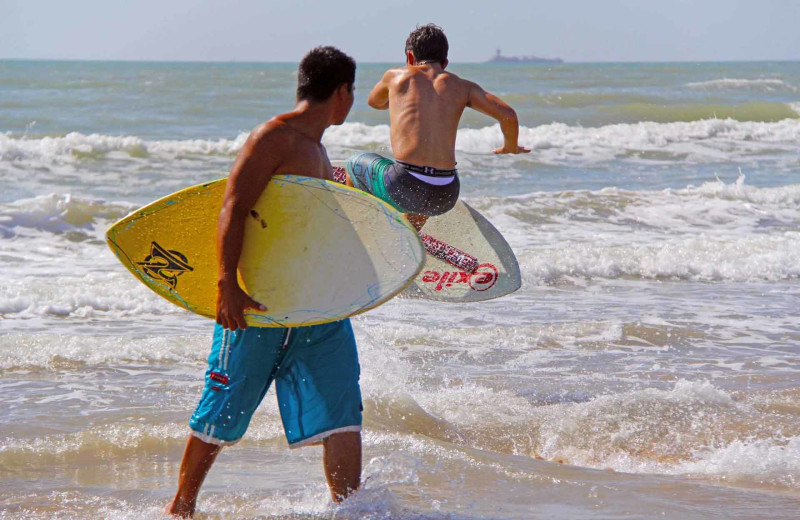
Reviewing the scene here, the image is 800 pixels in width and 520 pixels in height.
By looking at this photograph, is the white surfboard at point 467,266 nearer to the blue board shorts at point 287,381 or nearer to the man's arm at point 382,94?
the man's arm at point 382,94

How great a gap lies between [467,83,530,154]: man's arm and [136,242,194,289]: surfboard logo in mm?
2176

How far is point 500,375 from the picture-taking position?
5.57 m

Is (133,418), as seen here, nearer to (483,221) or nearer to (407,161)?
(407,161)

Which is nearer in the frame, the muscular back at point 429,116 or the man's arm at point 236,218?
the man's arm at point 236,218

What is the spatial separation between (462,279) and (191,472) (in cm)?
305

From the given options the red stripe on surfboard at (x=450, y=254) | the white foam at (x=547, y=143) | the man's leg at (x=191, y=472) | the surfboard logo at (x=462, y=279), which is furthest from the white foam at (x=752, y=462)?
the white foam at (x=547, y=143)

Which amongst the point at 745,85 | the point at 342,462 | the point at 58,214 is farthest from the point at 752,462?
the point at 745,85

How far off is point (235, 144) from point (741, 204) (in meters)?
9.34

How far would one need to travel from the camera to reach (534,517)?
3443 millimetres

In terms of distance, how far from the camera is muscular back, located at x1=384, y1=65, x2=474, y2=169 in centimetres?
507

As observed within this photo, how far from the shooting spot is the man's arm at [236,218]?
2863mm

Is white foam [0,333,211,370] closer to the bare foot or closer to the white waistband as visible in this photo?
the white waistband

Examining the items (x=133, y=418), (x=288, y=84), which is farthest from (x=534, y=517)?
(x=288, y=84)

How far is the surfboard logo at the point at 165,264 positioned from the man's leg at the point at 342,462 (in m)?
0.78
